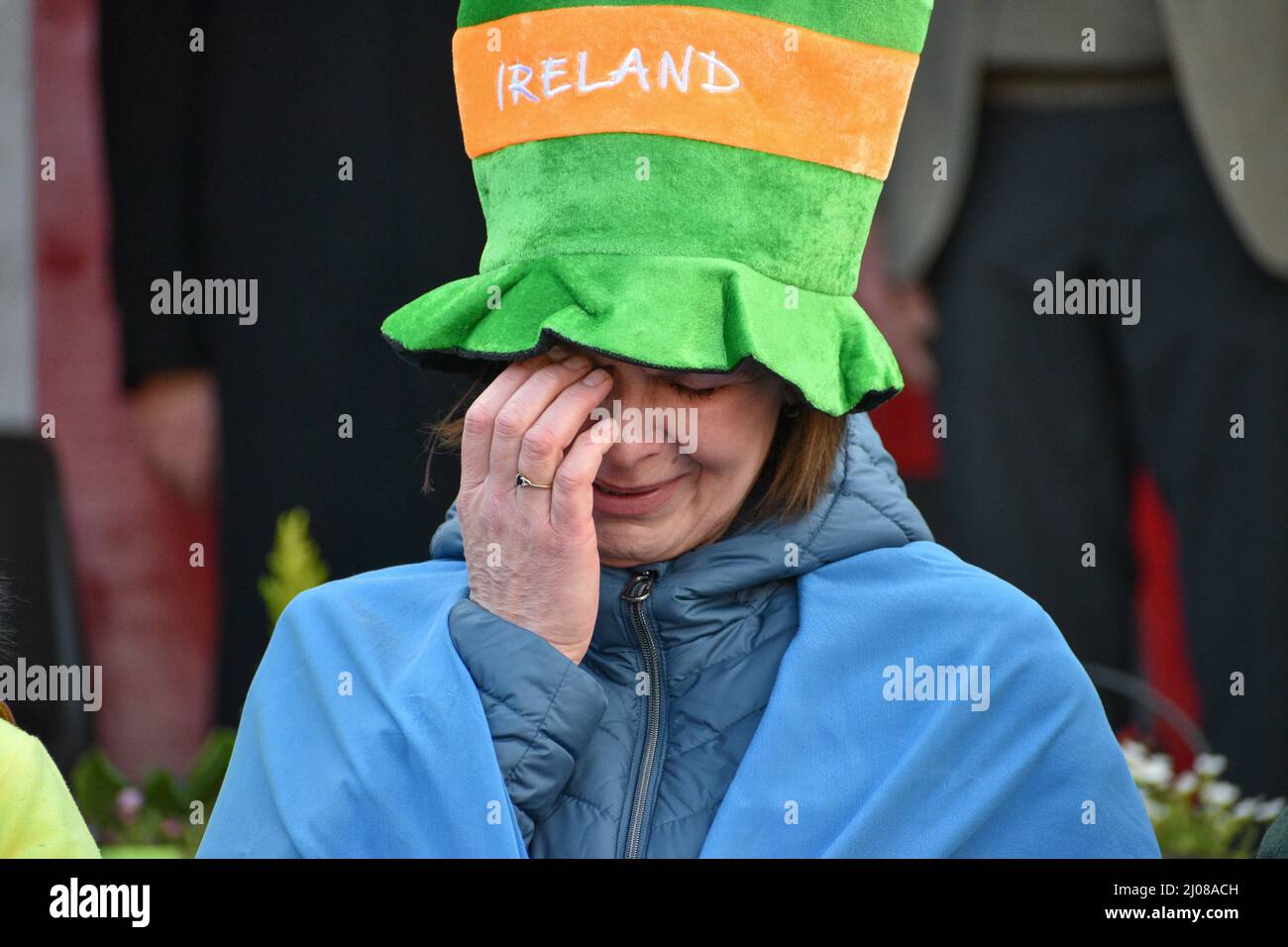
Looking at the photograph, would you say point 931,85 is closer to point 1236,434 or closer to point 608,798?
point 1236,434

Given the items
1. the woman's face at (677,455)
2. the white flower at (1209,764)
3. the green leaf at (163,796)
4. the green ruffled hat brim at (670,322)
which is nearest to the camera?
the green ruffled hat brim at (670,322)

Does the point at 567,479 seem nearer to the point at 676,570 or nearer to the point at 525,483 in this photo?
the point at 525,483

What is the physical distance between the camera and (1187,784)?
410 cm

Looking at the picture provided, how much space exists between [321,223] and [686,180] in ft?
7.63

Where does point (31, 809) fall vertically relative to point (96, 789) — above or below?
above

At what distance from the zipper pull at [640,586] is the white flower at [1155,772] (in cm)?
240

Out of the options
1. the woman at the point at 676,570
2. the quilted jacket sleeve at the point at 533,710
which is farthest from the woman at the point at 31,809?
the quilted jacket sleeve at the point at 533,710

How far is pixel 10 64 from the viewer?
4.34 meters

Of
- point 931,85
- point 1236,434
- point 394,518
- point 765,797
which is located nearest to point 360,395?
point 394,518

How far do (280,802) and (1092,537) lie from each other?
274cm

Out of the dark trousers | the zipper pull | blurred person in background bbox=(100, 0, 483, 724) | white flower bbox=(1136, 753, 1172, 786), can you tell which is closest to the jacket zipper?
the zipper pull

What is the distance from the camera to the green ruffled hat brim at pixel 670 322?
192cm

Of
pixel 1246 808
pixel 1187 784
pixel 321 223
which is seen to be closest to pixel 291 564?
pixel 321 223

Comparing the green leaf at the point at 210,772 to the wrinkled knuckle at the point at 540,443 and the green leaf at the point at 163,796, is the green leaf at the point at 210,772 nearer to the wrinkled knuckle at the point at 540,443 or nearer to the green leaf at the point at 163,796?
the green leaf at the point at 163,796
